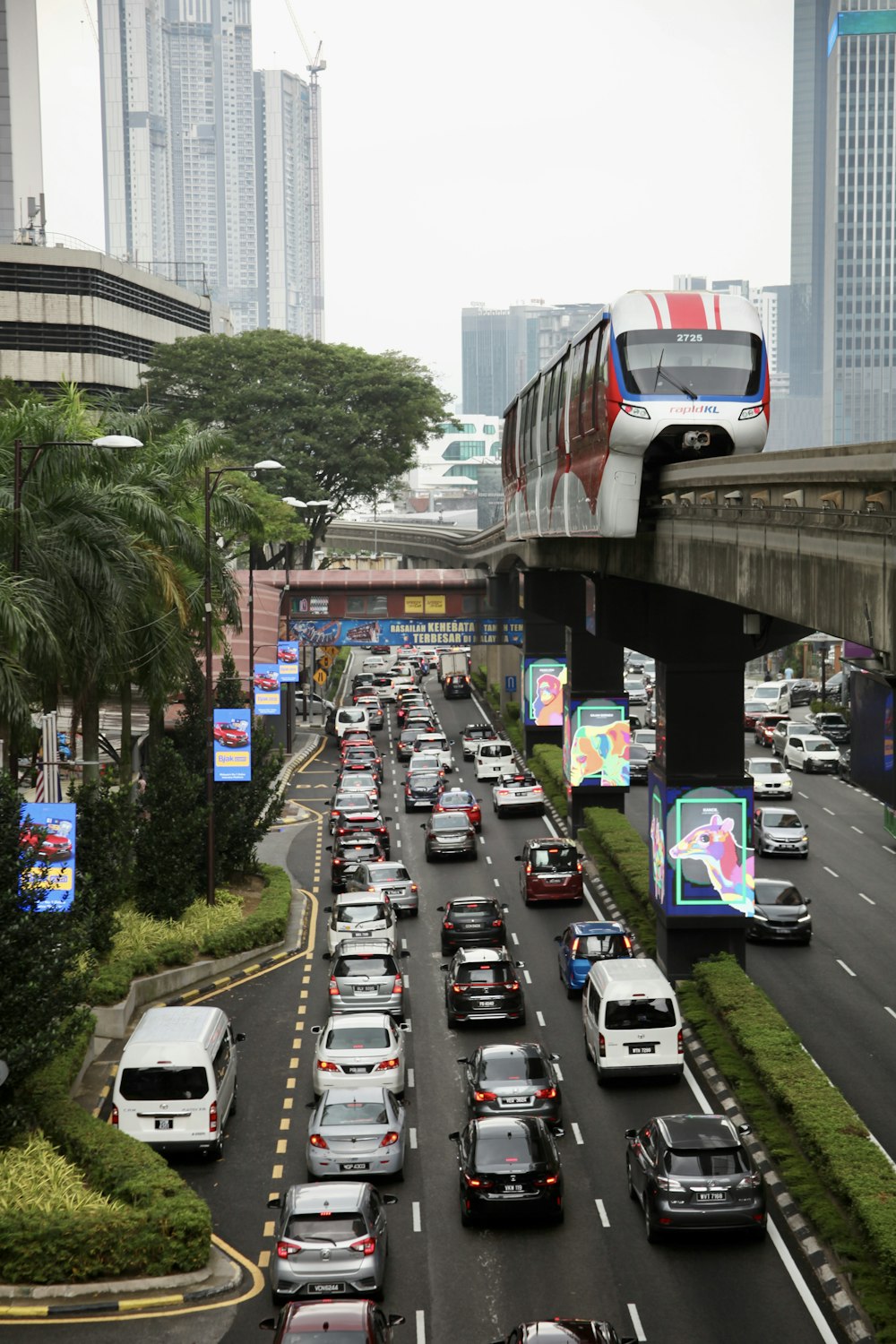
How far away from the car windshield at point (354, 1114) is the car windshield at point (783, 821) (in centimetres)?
2740

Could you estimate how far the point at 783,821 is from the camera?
48.4 m

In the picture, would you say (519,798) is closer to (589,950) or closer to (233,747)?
(233,747)

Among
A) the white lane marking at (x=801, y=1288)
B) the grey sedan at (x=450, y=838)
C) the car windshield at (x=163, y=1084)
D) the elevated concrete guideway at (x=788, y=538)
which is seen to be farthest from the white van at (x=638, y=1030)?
the grey sedan at (x=450, y=838)

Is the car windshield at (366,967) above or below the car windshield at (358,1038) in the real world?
below

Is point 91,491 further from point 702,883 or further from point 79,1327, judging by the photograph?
point 79,1327

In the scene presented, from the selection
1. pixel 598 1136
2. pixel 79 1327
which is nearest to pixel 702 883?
pixel 598 1136

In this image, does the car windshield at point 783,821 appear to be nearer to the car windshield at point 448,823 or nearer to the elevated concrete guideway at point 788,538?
the car windshield at point 448,823

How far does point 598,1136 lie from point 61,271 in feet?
236

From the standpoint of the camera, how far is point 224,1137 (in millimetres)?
24766

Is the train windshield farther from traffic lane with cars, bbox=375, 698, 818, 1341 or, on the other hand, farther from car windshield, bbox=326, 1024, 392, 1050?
traffic lane with cars, bbox=375, 698, 818, 1341

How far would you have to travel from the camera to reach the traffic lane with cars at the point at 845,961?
2758 cm

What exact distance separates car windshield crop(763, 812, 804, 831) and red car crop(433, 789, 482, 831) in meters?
9.49

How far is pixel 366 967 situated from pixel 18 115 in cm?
10469

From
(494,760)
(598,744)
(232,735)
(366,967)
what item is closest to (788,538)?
(366,967)
